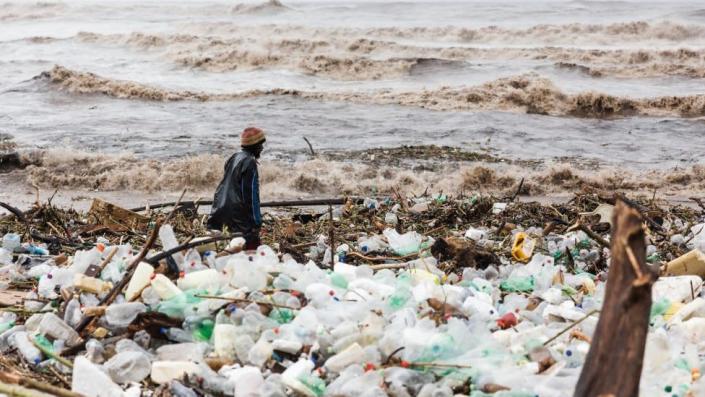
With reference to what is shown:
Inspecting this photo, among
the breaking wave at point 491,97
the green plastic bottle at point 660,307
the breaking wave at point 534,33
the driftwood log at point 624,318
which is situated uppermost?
Result: the driftwood log at point 624,318

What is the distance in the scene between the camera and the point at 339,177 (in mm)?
11484

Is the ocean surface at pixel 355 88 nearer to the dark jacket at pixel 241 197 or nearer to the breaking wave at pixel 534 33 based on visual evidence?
the breaking wave at pixel 534 33

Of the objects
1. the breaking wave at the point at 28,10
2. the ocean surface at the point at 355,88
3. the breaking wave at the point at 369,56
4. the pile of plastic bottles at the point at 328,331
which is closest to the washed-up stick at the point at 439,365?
the pile of plastic bottles at the point at 328,331

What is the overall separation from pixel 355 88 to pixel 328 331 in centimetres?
1856

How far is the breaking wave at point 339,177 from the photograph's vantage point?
1107cm

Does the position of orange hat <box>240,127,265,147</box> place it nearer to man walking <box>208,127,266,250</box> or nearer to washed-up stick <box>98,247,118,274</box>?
man walking <box>208,127,266,250</box>

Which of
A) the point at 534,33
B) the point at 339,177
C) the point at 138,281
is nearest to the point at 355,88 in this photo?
the point at 339,177

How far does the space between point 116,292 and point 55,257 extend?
1.70m

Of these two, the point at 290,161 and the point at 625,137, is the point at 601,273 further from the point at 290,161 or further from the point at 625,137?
the point at 625,137

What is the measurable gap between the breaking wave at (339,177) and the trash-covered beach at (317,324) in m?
5.90

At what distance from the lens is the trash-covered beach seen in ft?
10.0

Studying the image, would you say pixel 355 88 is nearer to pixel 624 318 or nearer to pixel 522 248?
pixel 522 248

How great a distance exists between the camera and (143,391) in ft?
10.3

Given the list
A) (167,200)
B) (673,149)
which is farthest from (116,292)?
(673,149)
